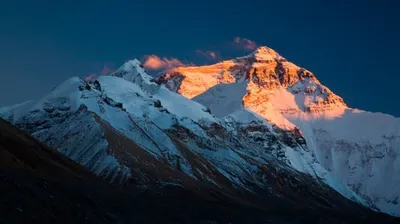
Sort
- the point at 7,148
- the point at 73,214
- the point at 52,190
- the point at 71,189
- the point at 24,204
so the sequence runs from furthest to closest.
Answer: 1. the point at 7,148
2. the point at 71,189
3. the point at 52,190
4. the point at 73,214
5. the point at 24,204

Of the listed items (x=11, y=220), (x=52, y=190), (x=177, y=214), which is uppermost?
(x=177, y=214)

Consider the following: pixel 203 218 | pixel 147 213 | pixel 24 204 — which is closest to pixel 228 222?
pixel 203 218

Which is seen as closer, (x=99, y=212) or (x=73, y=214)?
(x=73, y=214)

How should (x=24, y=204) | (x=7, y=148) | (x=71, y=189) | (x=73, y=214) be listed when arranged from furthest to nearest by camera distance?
→ (x=7, y=148), (x=71, y=189), (x=73, y=214), (x=24, y=204)

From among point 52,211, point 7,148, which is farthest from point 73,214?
point 7,148

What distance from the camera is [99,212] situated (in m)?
154

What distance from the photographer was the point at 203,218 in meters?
194

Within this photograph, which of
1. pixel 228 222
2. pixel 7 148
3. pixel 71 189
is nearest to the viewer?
pixel 71 189

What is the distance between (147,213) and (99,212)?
32727 millimetres

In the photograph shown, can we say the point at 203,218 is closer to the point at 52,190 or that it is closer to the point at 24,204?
the point at 52,190

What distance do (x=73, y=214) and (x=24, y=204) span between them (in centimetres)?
1434

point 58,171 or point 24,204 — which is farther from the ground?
point 58,171

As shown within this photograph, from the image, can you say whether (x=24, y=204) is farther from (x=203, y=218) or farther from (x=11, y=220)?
(x=203, y=218)

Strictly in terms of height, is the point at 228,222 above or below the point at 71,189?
above
